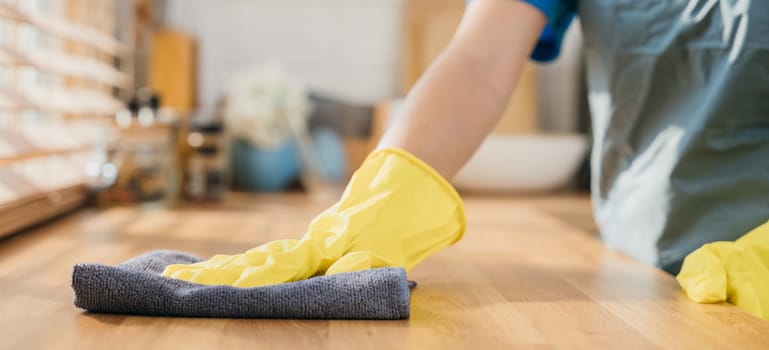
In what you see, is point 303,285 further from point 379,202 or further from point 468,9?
point 468,9

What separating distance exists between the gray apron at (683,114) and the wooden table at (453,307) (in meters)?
0.11

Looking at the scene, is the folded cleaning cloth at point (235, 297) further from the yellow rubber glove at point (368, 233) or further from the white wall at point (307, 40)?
the white wall at point (307, 40)

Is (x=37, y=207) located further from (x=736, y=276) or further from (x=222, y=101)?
(x=222, y=101)

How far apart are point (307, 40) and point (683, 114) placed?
2.85 meters

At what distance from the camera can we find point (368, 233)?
1175 millimetres

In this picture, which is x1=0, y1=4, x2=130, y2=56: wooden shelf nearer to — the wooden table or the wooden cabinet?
the wooden table

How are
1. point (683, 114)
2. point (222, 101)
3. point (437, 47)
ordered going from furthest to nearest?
point (437, 47) → point (222, 101) → point (683, 114)

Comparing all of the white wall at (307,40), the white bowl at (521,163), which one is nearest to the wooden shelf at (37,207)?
the white bowl at (521,163)

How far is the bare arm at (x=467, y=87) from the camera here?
50.3 inches

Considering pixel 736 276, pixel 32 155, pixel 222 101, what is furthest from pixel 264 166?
pixel 736 276

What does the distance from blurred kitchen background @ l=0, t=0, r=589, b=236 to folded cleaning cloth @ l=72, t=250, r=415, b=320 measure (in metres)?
0.84

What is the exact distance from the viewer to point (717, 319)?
1.08 meters

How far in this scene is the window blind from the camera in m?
1.84

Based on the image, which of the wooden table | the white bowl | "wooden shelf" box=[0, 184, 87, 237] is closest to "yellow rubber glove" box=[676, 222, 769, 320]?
the wooden table
